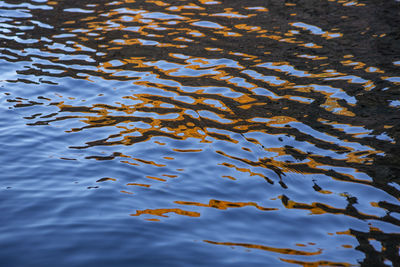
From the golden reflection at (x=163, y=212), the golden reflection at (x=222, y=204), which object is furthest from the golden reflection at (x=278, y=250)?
the golden reflection at (x=222, y=204)

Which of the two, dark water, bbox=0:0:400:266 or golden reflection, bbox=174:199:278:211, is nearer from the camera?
dark water, bbox=0:0:400:266

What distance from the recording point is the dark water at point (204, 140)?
13.5 feet

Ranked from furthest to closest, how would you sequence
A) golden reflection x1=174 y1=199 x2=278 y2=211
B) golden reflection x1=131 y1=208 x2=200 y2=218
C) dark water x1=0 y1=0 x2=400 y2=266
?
golden reflection x1=174 y1=199 x2=278 y2=211, golden reflection x1=131 y1=208 x2=200 y2=218, dark water x1=0 y1=0 x2=400 y2=266

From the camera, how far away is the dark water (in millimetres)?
4109

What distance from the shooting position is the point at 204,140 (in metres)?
5.99

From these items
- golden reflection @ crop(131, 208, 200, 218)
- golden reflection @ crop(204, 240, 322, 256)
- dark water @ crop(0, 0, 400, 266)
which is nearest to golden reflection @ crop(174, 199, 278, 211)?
dark water @ crop(0, 0, 400, 266)

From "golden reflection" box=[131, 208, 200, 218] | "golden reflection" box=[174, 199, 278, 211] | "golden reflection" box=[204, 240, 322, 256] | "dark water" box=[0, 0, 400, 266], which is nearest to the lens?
"golden reflection" box=[204, 240, 322, 256]

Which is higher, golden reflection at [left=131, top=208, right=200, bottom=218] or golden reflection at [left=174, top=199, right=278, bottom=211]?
golden reflection at [left=131, top=208, right=200, bottom=218]

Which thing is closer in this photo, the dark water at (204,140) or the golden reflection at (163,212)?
the dark water at (204,140)

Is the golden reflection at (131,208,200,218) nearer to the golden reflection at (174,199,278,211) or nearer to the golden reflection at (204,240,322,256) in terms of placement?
the golden reflection at (174,199,278,211)

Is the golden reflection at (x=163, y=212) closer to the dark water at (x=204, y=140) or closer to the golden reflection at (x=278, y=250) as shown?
the dark water at (x=204, y=140)

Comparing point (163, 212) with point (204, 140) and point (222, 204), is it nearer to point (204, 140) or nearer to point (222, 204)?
point (222, 204)

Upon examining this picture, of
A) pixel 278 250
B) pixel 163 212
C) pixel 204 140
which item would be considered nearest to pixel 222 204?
pixel 163 212

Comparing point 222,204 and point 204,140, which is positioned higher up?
point 222,204
